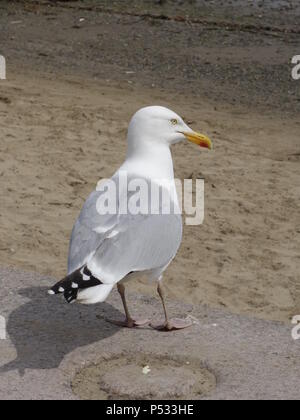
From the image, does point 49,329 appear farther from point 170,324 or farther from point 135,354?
point 170,324

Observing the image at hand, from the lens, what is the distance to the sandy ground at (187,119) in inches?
253

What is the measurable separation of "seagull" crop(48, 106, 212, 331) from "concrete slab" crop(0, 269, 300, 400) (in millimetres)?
178

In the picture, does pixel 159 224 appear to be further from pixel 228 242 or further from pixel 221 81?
pixel 221 81

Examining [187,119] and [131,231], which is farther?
[187,119]

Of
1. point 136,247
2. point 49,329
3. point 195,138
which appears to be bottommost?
point 49,329

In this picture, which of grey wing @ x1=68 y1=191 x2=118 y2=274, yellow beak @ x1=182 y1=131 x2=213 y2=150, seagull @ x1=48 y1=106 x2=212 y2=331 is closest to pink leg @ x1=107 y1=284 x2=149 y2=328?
seagull @ x1=48 y1=106 x2=212 y2=331

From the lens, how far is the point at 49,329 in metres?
5.12

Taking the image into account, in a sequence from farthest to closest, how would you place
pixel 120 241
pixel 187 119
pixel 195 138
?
pixel 187 119, pixel 195 138, pixel 120 241

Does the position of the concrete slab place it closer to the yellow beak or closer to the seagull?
the seagull

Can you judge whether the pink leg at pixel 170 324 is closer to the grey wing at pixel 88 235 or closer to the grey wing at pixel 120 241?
the grey wing at pixel 120 241

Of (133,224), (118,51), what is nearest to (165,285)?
(133,224)

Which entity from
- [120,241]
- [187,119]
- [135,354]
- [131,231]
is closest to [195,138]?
[131,231]

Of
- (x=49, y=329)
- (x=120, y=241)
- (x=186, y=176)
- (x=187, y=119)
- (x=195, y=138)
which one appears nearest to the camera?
(x=120, y=241)

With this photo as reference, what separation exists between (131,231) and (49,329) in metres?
0.75
